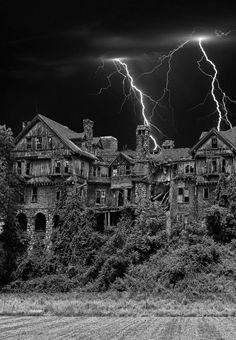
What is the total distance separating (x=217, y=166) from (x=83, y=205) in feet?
51.9

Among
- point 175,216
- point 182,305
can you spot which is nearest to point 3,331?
point 182,305

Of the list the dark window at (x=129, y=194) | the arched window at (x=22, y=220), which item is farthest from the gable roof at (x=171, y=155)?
the arched window at (x=22, y=220)

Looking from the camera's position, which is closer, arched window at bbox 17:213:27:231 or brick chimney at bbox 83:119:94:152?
arched window at bbox 17:213:27:231

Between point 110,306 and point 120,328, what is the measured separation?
1384cm

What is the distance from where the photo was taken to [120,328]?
27656 mm

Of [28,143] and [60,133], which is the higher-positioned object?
[60,133]

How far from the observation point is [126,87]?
242 feet

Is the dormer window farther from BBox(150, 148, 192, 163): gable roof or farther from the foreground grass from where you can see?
the foreground grass

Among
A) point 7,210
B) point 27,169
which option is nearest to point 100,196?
point 27,169

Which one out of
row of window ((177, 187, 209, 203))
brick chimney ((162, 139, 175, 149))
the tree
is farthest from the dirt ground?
brick chimney ((162, 139, 175, 149))

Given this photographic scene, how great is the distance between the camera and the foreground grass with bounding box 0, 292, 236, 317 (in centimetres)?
3691

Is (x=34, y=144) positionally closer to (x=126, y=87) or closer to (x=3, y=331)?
(x=126, y=87)

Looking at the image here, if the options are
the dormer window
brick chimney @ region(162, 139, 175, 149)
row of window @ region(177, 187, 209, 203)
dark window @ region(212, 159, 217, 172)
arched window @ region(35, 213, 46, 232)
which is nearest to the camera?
dark window @ region(212, 159, 217, 172)

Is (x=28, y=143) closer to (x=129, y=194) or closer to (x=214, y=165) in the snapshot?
(x=129, y=194)
